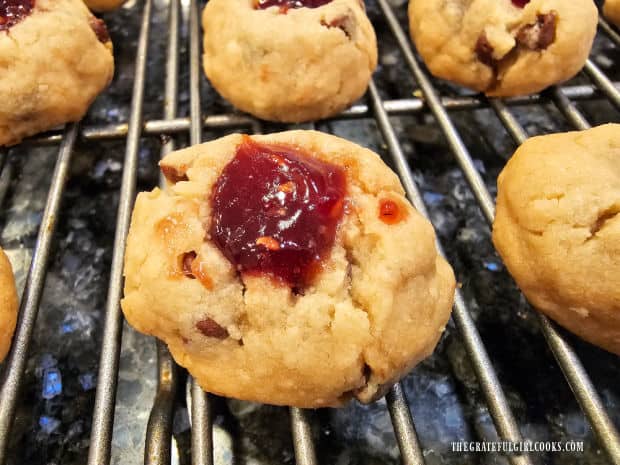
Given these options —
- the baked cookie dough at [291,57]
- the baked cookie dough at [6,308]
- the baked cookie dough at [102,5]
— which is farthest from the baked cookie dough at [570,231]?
the baked cookie dough at [102,5]

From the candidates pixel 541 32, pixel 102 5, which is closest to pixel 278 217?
pixel 541 32

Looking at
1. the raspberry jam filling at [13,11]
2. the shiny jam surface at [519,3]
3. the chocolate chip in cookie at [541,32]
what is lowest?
the chocolate chip in cookie at [541,32]

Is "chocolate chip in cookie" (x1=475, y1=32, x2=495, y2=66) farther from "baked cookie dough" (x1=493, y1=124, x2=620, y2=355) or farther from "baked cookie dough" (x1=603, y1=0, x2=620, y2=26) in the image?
"baked cookie dough" (x1=603, y1=0, x2=620, y2=26)

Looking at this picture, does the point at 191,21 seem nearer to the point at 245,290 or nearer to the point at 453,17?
the point at 453,17

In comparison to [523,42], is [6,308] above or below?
below

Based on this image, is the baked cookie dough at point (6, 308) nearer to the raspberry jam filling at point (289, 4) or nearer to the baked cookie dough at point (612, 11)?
the raspberry jam filling at point (289, 4)

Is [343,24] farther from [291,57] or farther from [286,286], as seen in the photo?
[286,286]

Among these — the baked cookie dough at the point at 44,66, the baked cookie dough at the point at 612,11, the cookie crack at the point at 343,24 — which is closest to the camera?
the baked cookie dough at the point at 44,66

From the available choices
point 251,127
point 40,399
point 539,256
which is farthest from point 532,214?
point 40,399

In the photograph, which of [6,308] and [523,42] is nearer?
[6,308]
